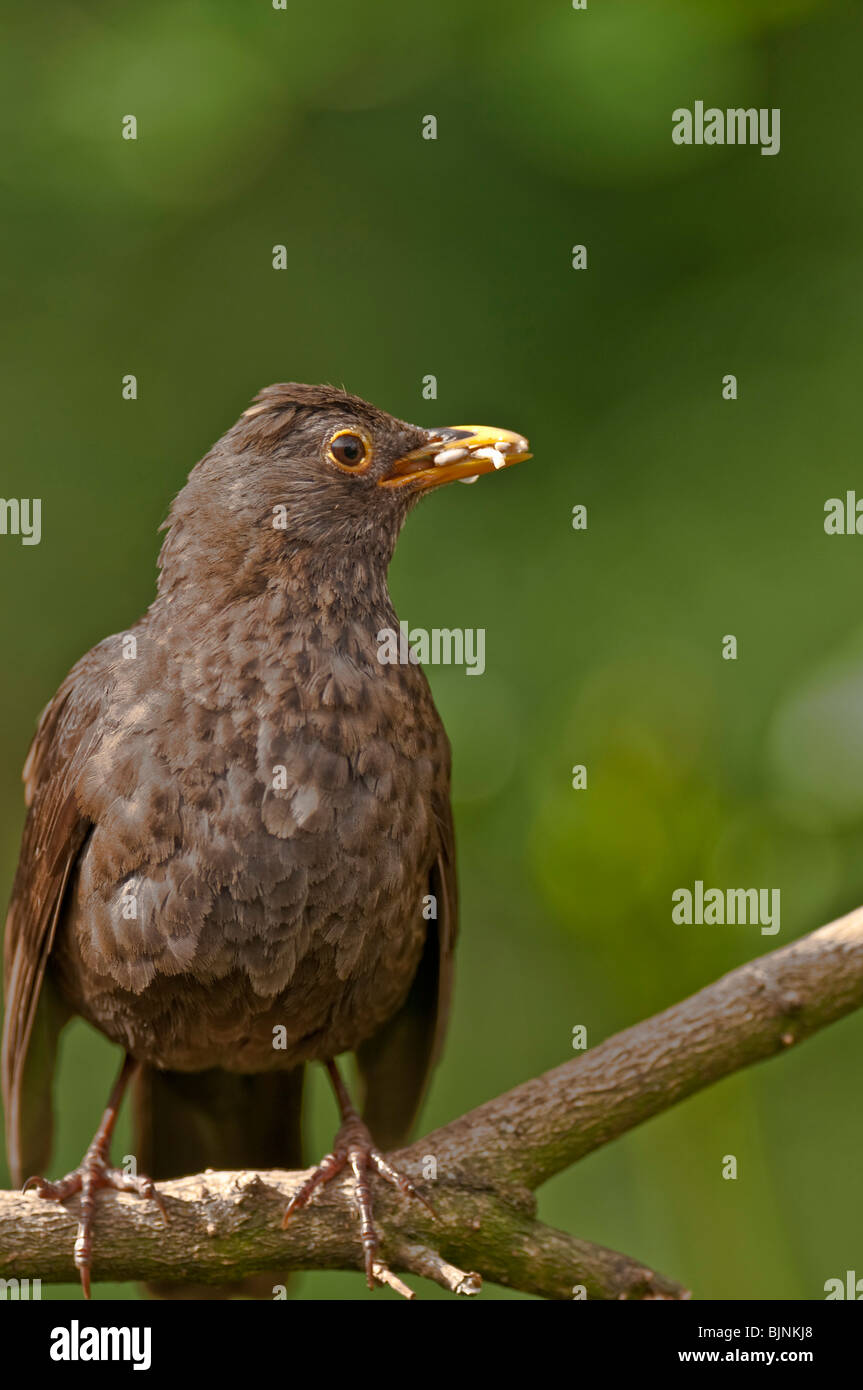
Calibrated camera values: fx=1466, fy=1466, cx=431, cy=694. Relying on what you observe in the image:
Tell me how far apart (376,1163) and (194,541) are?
1.78 metres

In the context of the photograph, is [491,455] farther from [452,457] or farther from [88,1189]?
[88,1189]

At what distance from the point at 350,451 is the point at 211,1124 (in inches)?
86.8

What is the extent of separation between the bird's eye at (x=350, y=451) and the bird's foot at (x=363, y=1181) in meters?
1.89

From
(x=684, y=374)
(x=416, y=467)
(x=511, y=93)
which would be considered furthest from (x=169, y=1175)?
(x=511, y=93)

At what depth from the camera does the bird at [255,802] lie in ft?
12.5

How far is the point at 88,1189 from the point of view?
12.4 ft

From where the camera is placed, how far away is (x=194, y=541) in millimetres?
4129

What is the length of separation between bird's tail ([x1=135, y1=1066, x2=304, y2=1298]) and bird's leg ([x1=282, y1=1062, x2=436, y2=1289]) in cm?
59

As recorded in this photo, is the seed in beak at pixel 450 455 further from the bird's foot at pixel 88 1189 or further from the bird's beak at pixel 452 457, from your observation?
the bird's foot at pixel 88 1189

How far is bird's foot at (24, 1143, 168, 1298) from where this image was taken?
364cm

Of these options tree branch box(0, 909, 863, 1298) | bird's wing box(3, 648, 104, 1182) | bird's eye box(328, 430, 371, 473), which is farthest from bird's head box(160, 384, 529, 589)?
tree branch box(0, 909, 863, 1298)

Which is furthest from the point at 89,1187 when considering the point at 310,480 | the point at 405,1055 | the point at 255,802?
the point at 310,480
